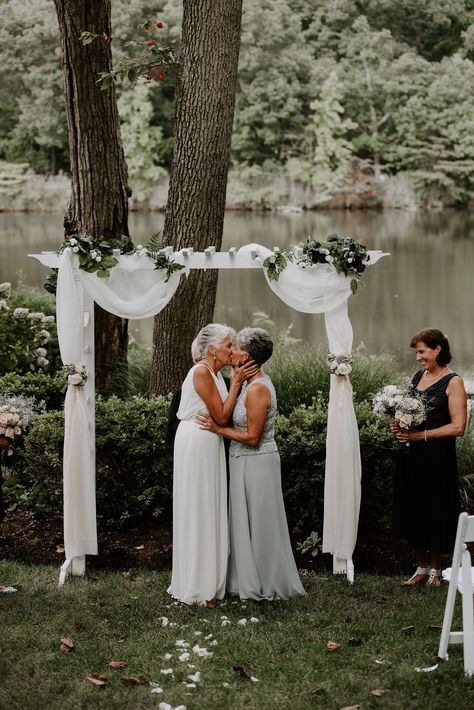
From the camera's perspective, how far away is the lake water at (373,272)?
20.3 m

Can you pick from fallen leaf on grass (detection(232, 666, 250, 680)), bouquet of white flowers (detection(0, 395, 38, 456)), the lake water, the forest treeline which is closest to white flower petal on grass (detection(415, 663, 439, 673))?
fallen leaf on grass (detection(232, 666, 250, 680))

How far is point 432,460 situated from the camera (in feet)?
19.7

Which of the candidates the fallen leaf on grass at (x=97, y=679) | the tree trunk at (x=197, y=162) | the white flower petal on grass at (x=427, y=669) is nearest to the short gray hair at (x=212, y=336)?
the fallen leaf on grass at (x=97, y=679)

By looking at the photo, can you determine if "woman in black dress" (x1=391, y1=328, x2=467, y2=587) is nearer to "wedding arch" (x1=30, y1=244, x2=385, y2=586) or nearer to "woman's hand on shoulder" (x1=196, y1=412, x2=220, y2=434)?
"wedding arch" (x1=30, y1=244, x2=385, y2=586)

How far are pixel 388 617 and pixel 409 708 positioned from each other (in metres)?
1.29

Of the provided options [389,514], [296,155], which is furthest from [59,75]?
[389,514]

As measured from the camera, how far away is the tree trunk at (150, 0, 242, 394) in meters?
8.24

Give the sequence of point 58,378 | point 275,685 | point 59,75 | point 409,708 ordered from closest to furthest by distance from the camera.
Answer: point 409,708, point 275,685, point 58,378, point 59,75

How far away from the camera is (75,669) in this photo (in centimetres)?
477

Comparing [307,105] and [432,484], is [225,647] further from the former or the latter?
[307,105]

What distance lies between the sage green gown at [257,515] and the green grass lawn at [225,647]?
5.8 inches

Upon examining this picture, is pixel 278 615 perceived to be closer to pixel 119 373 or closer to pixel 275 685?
pixel 275 685

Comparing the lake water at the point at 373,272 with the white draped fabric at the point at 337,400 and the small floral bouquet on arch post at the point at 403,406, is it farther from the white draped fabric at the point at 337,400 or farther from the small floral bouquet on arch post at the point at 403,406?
the small floral bouquet on arch post at the point at 403,406

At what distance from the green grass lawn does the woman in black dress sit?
41 cm
